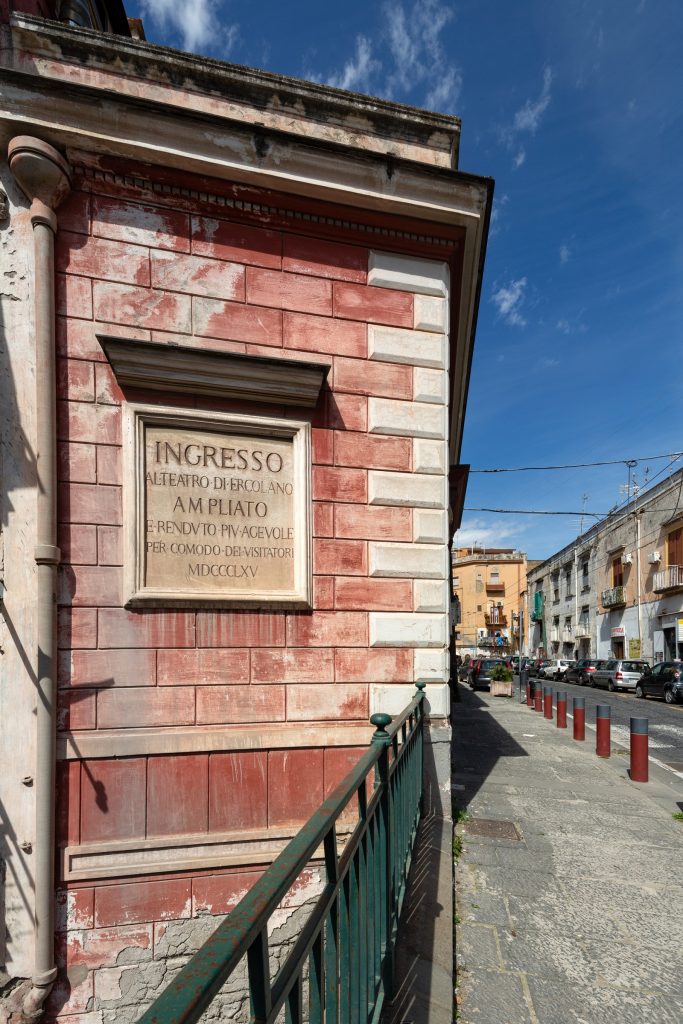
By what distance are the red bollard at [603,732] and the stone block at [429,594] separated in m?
5.20

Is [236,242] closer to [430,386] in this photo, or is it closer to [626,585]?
[430,386]

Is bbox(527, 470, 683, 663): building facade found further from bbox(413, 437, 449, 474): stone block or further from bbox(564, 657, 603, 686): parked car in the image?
bbox(413, 437, 449, 474): stone block

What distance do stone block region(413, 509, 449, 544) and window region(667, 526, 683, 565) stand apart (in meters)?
26.9

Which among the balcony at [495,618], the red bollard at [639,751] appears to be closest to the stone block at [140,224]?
the red bollard at [639,751]

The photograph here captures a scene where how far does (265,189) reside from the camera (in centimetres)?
503

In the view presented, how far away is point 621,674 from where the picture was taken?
26125 millimetres

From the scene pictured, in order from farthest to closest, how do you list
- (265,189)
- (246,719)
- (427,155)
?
(427,155)
(265,189)
(246,719)

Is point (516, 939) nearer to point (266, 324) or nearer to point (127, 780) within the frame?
point (127, 780)

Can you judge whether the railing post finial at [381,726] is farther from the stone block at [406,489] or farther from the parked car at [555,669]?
the parked car at [555,669]

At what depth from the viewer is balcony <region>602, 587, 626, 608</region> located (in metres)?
34.2

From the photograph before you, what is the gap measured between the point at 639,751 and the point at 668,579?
2379cm

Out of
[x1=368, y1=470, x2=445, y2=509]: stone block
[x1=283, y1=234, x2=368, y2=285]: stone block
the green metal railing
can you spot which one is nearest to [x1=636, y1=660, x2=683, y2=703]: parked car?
[x1=368, y1=470, x2=445, y2=509]: stone block

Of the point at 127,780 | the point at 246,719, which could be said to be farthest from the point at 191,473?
the point at 127,780

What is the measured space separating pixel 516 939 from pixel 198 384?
4.43 metres
